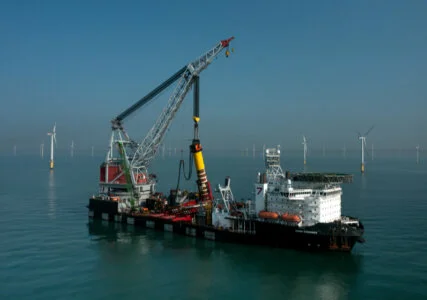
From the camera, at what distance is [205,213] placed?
52031 millimetres

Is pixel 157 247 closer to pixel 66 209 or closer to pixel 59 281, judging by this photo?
→ pixel 59 281

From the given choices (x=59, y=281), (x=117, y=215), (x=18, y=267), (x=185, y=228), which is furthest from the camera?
(x=117, y=215)

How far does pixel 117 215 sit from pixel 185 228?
50.1 feet

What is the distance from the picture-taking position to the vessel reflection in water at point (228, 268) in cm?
3088

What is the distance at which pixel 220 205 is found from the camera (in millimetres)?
54781

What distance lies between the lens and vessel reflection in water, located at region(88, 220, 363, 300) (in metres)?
30.9

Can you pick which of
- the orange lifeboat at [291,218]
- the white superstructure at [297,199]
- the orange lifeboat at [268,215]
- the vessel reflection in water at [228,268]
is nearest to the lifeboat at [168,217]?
the vessel reflection in water at [228,268]

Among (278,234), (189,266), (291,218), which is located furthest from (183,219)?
(291,218)

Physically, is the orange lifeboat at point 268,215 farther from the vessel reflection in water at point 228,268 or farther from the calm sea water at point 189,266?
the calm sea water at point 189,266

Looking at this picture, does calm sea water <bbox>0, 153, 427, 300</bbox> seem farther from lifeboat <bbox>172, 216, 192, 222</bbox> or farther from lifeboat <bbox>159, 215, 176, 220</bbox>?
lifeboat <bbox>172, 216, 192, 222</bbox>

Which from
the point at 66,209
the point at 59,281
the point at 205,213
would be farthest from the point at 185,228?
the point at 66,209

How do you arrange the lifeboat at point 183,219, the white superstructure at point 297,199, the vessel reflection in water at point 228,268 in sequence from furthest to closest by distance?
the lifeboat at point 183,219 < the white superstructure at point 297,199 < the vessel reflection in water at point 228,268

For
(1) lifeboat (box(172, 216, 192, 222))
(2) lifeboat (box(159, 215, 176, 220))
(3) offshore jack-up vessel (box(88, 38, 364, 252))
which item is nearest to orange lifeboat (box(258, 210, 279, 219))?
(3) offshore jack-up vessel (box(88, 38, 364, 252))

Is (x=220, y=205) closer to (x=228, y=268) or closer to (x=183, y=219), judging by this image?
(x=183, y=219)
